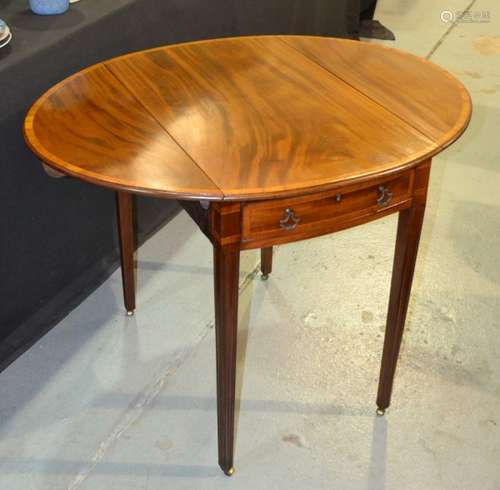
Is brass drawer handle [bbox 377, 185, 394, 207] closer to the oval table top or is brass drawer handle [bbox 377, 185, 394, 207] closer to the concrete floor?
the oval table top

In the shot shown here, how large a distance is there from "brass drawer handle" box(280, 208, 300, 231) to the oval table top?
62mm

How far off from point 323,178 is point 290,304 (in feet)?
2.62

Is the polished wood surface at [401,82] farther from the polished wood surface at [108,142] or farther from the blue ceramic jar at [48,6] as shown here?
the blue ceramic jar at [48,6]

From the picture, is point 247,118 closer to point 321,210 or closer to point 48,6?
point 321,210

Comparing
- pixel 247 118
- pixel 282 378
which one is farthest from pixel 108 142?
pixel 282 378

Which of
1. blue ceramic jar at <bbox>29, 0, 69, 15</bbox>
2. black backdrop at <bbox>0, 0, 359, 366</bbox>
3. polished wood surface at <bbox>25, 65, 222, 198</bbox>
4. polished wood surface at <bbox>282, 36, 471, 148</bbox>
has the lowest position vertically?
black backdrop at <bbox>0, 0, 359, 366</bbox>

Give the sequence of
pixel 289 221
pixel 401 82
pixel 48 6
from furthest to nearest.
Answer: pixel 48 6, pixel 401 82, pixel 289 221

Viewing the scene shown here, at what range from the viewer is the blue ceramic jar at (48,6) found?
1.48 meters

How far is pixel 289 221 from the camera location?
3.39 feet

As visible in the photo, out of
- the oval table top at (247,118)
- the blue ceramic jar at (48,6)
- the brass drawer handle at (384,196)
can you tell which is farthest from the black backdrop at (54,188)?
the brass drawer handle at (384,196)

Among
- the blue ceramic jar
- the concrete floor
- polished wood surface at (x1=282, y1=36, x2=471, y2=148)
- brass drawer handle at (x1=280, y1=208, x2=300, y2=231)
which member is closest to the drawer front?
brass drawer handle at (x1=280, y1=208, x2=300, y2=231)

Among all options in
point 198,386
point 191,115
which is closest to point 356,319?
point 198,386

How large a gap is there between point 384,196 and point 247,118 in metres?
0.25

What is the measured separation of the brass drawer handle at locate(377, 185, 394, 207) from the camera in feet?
3.52
